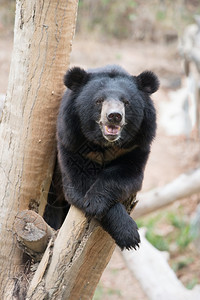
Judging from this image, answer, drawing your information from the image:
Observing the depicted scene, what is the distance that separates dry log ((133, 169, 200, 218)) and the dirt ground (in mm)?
671

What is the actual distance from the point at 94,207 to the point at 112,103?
0.71 meters

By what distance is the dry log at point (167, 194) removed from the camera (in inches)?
230

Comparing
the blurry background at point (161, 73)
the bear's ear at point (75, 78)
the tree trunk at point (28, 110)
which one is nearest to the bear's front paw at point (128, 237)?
the tree trunk at point (28, 110)

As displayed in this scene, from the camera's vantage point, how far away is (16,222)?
315cm

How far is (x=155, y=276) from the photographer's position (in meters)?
4.61

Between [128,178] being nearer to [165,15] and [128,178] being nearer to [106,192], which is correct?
[106,192]

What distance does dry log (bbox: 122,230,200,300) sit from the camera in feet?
14.6

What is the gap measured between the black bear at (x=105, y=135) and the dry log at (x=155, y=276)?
5.41 ft

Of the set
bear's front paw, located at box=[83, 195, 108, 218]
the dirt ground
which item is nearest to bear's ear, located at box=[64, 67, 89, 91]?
bear's front paw, located at box=[83, 195, 108, 218]

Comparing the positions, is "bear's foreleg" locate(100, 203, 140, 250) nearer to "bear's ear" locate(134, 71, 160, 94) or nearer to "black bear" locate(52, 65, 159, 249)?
"black bear" locate(52, 65, 159, 249)

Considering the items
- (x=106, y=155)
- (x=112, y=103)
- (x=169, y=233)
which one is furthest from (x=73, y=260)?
(x=169, y=233)

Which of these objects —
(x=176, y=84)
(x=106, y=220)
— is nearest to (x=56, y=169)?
(x=106, y=220)

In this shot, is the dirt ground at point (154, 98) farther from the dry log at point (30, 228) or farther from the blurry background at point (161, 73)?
the dry log at point (30, 228)

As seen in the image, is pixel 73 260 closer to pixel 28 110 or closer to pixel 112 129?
pixel 112 129
